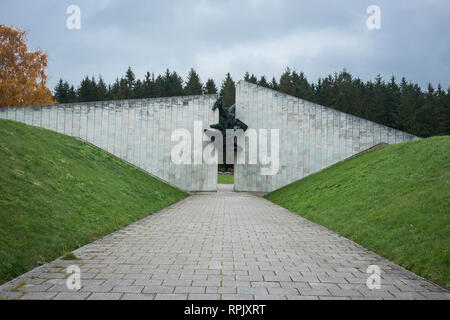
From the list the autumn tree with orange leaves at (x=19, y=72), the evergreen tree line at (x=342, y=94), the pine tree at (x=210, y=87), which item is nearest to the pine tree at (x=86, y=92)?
the evergreen tree line at (x=342, y=94)

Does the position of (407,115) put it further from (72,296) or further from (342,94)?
(72,296)

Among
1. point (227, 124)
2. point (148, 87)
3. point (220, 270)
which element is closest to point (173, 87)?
point (148, 87)

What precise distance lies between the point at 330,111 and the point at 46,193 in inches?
869

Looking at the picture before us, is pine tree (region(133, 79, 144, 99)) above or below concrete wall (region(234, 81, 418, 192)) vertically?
above

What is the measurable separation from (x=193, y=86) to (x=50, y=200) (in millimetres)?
64326

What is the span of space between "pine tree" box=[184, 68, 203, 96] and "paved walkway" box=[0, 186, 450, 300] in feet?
207

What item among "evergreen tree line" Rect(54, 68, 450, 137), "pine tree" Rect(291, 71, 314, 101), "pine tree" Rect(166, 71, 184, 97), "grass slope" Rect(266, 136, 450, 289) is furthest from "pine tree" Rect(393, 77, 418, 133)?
"pine tree" Rect(166, 71, 184, 97)

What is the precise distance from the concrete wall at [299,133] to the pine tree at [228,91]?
42934 mm

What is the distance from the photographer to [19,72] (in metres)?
31.0

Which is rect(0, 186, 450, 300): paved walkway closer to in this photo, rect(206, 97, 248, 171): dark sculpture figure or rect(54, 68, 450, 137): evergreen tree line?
rect(206, 97, 248, 171): dark sculpture figure

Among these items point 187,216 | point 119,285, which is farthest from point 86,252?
point 187,216

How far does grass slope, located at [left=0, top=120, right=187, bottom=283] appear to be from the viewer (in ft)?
19.1

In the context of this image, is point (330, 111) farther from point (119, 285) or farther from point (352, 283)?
point (119, 285)

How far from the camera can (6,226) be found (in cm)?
594
